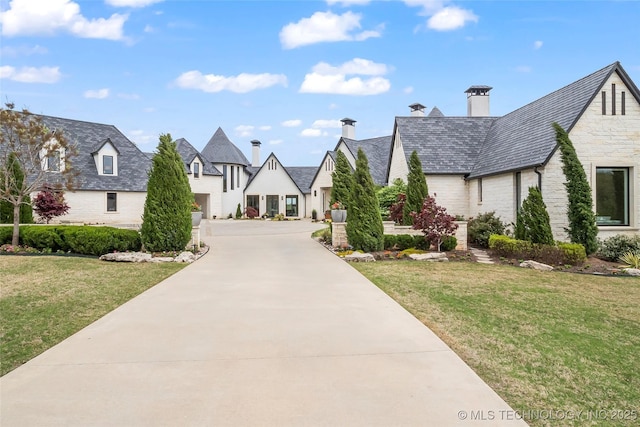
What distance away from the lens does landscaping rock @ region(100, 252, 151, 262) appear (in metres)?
12.1

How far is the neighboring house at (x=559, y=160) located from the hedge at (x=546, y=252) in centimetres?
252

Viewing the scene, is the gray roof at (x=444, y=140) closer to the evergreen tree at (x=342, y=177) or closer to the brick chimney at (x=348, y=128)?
the evergreen tree at (x=342, y=177)

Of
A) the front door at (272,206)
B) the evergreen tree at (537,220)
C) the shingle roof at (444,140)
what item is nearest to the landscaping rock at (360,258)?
the evergreen tree at (537,220)

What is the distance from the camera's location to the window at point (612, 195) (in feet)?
47.8

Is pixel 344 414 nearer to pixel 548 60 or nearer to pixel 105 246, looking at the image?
pixel 105 246

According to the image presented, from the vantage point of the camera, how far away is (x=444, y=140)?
21797 millimetres

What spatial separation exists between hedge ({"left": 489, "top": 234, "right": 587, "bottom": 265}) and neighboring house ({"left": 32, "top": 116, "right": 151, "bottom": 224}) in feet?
82.0

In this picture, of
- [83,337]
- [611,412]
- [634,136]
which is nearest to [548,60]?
[634,136]

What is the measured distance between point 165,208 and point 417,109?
27799 mm

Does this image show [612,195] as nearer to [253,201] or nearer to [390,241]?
[390,241]

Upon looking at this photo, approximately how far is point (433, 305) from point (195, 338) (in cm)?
396

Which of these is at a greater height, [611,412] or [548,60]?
[548,60]

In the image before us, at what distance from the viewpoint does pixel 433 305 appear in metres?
6.98

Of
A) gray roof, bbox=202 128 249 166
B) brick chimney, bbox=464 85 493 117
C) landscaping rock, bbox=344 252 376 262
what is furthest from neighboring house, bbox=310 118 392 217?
landscaping rock, bbox=344 252 376 262
